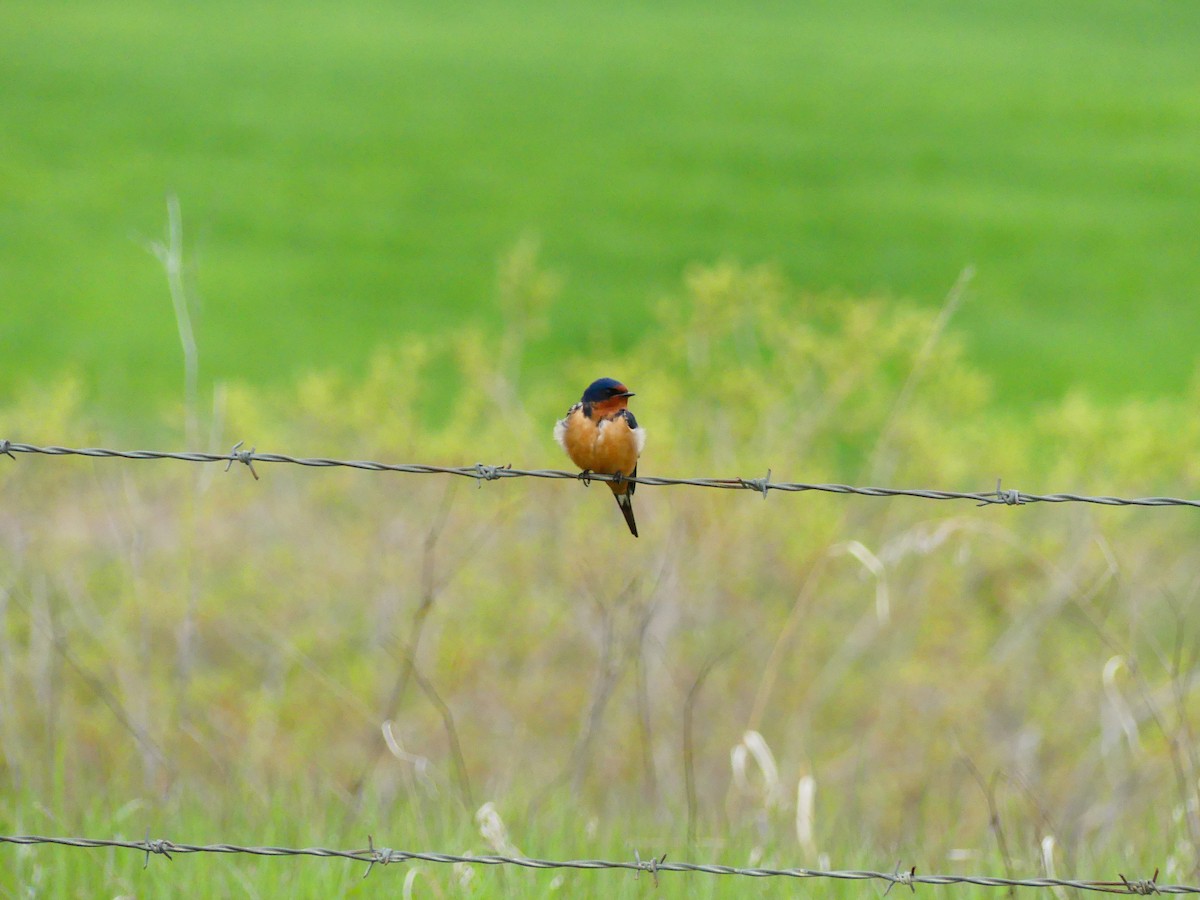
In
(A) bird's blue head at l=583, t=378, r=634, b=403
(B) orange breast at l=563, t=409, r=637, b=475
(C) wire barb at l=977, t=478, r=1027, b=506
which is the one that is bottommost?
(C) wire barb at l=977, t=478, r=1027, b=506

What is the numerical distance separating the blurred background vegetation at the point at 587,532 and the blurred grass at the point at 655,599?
0.03m

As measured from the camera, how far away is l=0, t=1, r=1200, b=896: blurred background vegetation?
5.19 m

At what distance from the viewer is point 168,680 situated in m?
7.75

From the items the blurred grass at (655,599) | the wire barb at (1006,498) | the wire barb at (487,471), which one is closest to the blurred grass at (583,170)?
the blurred grass at (655,599)

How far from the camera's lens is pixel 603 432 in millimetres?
4715

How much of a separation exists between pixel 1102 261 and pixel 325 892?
622 inches

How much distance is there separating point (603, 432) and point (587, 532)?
114 inches

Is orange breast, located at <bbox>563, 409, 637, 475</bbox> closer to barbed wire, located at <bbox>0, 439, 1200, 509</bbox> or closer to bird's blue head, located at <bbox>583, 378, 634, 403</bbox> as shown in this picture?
bird's blue head, located at <bbox>583, 378, 634, 403</bbox>

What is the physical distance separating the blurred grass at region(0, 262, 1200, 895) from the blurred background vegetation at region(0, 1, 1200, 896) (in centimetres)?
3

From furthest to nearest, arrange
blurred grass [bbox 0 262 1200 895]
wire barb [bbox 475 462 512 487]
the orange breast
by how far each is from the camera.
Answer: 1. blurred grass [bbox 0 262 1200 895]
2. the orange breast
3. wire barb [bbox 475 462 512 487]

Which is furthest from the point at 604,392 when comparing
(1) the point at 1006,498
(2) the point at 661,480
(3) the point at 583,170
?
(3) the point at 583,170

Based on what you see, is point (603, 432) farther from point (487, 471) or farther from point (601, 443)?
point (487, 471)

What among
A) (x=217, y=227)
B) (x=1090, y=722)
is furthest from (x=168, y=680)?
(x=217, y=227)

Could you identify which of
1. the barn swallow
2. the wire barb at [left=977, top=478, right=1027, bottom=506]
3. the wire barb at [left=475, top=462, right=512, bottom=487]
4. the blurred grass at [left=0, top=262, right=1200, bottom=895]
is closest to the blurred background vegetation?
the blurred grass at [left=0, top=262, right=1200, bottom=895]
